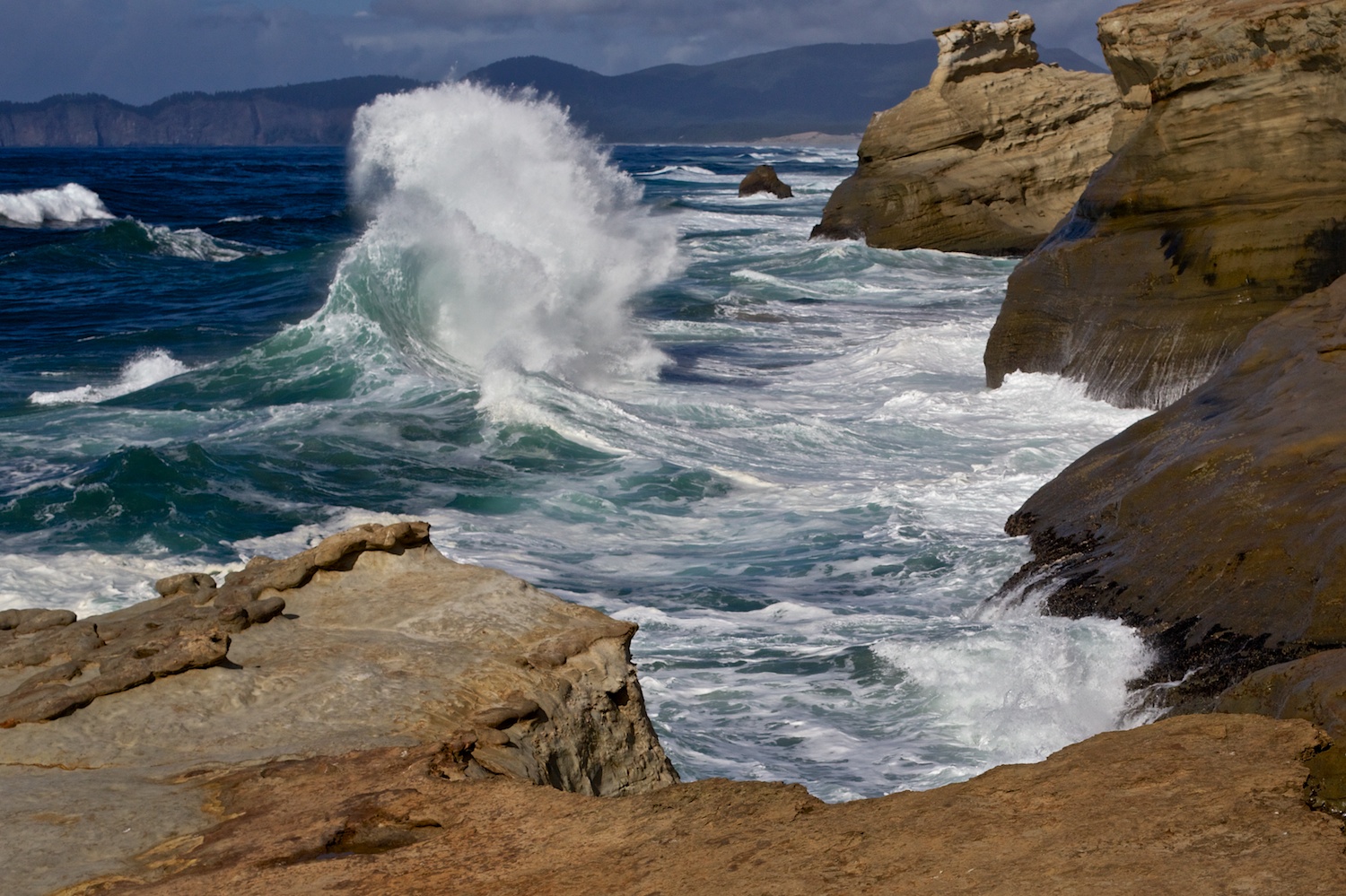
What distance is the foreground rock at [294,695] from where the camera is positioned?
350 cm

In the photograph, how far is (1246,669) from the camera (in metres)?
4.84

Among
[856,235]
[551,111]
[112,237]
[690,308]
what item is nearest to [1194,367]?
[690,308]

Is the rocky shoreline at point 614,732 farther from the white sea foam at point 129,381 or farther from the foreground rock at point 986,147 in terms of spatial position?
the foreground rock at point 986,147

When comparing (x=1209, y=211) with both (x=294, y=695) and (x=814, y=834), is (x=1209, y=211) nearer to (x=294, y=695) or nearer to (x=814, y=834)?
(x=294, y=695)

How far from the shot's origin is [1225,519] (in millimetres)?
5793

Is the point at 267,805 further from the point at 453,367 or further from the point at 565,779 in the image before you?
the point at 453,367

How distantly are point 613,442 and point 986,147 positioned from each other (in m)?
14.7

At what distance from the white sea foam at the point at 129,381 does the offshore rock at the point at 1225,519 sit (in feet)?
31.1

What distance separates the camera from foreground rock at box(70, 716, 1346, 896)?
2.72m

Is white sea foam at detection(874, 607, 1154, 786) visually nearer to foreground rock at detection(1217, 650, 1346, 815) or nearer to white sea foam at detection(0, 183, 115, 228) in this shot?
foreground rock at detection(1217, 650, 1346, 815)

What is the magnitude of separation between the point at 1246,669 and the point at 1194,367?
585cm

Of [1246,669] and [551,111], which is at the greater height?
[551,111]

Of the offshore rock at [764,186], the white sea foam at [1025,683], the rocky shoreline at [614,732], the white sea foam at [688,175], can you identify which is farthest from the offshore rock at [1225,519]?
the white sea foam at [688,175]

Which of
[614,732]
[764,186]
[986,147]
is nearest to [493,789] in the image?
[614,732]
